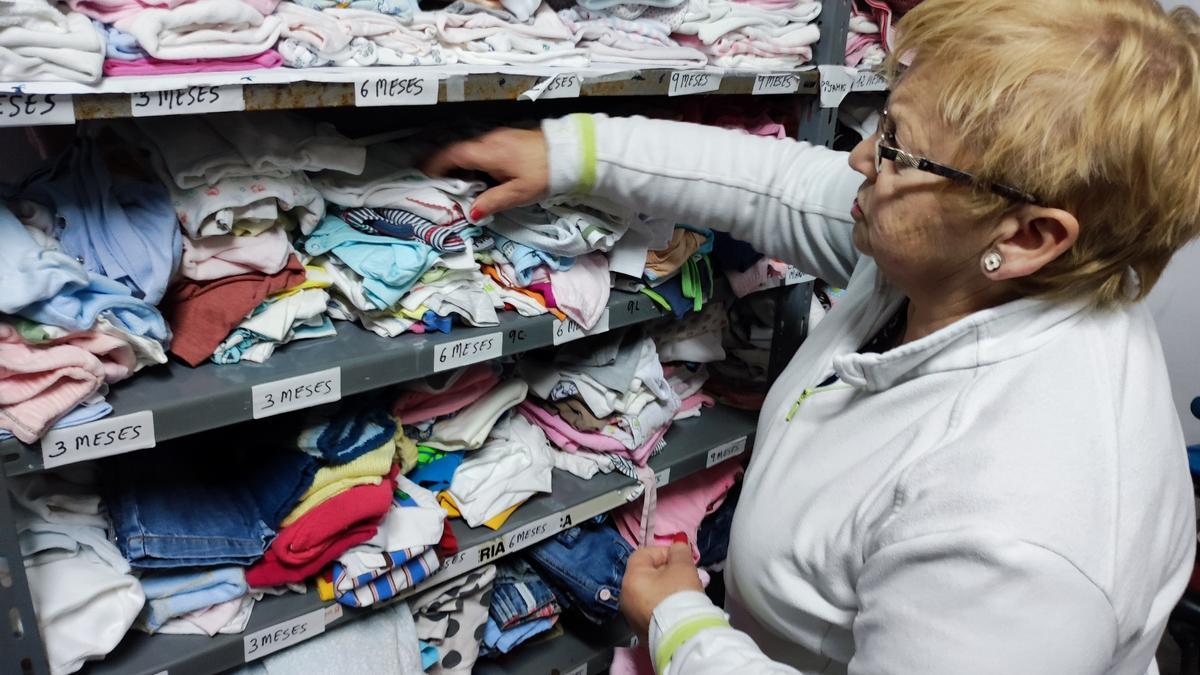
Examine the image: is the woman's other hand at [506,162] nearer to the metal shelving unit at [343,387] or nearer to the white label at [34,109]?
the metal shelving unit at [343,387]

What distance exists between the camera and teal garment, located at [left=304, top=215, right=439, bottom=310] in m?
1.09

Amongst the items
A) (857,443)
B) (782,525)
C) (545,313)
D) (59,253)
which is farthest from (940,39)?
(59,253)

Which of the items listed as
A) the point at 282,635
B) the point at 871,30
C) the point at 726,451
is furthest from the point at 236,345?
the point at 871,30

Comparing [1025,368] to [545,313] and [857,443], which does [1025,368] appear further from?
[545,313]

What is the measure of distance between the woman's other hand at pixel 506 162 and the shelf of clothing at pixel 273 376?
0.18 m

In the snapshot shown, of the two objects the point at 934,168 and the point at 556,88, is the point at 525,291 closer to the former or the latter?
the point at 556,88

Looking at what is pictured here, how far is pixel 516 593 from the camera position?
1489 mm

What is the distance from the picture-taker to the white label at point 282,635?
111 cm

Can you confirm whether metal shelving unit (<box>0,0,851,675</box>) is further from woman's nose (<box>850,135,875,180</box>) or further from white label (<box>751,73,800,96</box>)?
woman's nose (<box>850,135,875,180</box>)

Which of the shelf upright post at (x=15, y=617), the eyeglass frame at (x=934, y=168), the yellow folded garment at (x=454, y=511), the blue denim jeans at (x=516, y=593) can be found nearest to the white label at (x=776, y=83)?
the eyeglass frame at (x=934, y=168)

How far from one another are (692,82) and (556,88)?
0.82ft

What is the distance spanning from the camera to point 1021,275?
2.49 feet

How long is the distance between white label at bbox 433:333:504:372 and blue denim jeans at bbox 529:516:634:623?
18.3 inches

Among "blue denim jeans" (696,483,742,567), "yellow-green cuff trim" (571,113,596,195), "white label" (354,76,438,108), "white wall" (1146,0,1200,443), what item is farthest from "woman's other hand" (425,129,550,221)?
"white wall" (1146,0,1200,443)
